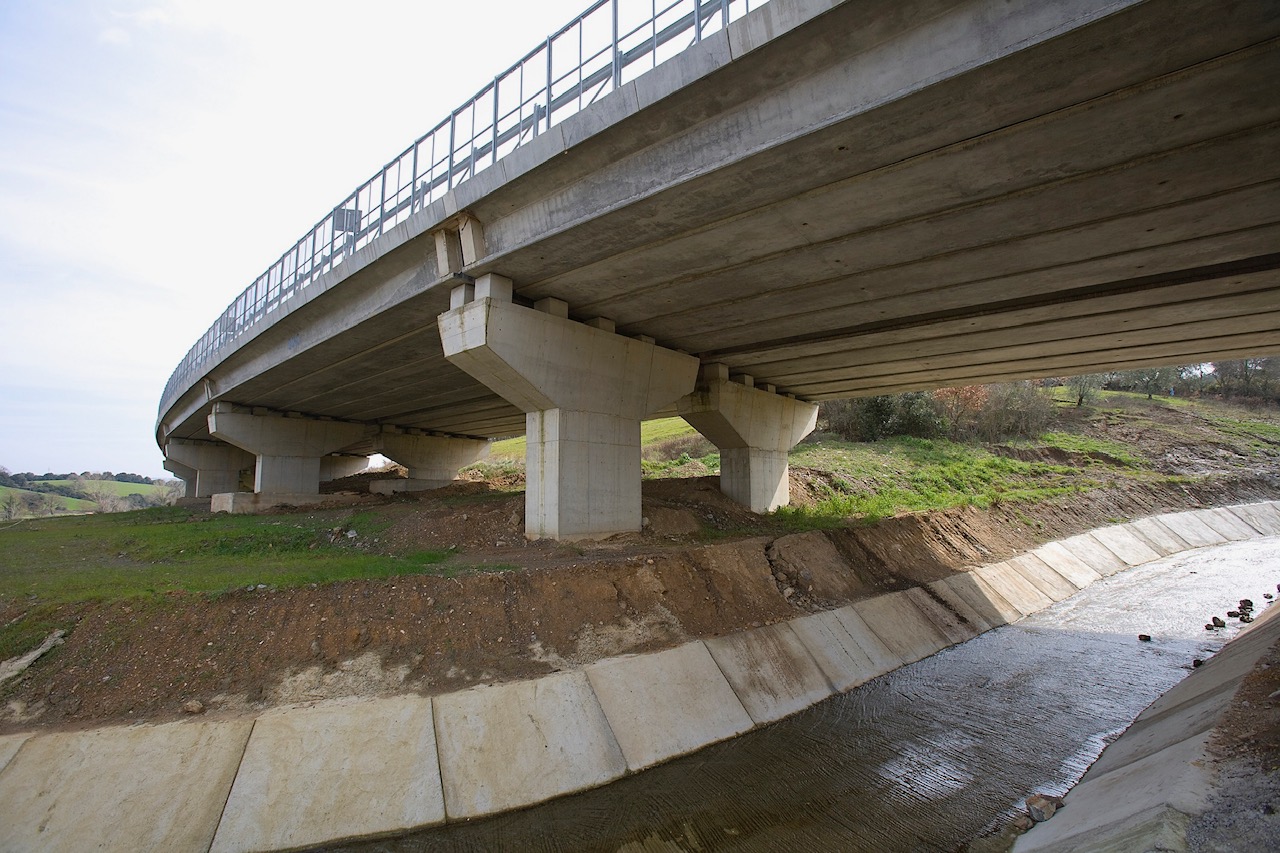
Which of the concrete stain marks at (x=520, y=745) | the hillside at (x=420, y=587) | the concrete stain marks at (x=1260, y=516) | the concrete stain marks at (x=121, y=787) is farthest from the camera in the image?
the concrete stain marks at (x=1260, y=516)

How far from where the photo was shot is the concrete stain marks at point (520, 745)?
701 centimetres

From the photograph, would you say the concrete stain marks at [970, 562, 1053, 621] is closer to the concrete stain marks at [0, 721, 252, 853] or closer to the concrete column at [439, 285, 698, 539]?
the concrete column at [439, 285, 698, 539]

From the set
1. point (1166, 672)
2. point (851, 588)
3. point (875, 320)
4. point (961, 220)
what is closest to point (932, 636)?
point (851, 588)

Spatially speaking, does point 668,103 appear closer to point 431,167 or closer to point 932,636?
point 431,167

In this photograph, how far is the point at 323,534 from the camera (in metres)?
16.9

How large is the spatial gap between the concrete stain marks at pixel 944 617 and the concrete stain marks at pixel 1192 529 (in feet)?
59.7

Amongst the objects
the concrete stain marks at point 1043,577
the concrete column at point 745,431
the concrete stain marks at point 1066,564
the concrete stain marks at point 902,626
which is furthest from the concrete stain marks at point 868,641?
the concrete stain marks at point 1066,564

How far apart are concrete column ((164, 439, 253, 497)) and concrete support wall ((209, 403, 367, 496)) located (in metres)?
→ 14.4

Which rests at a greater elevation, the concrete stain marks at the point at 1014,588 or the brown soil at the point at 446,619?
the brown soil at the point at 446,619

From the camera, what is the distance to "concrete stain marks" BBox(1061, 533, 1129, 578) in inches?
826

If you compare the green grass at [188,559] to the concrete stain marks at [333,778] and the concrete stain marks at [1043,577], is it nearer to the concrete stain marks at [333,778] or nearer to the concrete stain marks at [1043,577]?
the concrete stain marks at [333,778]

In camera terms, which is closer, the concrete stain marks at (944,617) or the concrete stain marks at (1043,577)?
the concrete stain marks at (944,617)

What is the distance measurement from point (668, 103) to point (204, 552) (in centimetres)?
1560

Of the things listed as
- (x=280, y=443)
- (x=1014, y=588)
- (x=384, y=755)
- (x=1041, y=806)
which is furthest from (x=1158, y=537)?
(x=280, y=443)
